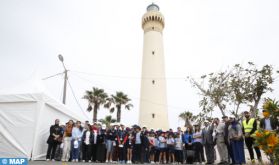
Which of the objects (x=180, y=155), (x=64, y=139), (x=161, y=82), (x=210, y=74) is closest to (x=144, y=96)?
(x=161, y=82)

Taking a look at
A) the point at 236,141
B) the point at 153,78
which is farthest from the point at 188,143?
the point at 153,78

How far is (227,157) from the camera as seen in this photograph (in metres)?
9.16

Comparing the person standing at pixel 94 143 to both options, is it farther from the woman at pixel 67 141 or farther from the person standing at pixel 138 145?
the person standing at pixel 138 145

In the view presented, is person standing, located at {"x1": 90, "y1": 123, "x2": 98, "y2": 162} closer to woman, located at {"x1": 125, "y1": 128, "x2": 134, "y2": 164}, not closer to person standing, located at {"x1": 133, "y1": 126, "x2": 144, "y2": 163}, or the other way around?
woman, located at {"x1": 125, "y1": 128, "x2": 134, "y2": 164}

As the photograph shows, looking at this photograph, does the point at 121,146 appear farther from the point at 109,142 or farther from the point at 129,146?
the point at 109,142

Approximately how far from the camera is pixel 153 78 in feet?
79.2

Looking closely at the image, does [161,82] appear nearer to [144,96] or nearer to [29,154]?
[144,96]

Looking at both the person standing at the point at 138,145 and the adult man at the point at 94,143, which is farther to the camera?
the person standing at the point at 138,145

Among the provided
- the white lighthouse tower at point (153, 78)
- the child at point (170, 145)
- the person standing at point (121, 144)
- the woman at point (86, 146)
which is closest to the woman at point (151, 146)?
the child at point (170, 145)

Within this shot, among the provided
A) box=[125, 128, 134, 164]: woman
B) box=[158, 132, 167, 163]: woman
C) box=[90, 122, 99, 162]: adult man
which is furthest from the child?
box=[90, 122, 99, 162]: adult man

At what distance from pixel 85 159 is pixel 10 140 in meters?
3.08

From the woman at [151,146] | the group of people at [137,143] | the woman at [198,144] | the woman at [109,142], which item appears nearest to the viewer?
the group of people at [137,143]

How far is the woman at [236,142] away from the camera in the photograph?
834cm

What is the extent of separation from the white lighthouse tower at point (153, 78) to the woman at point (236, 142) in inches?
563
